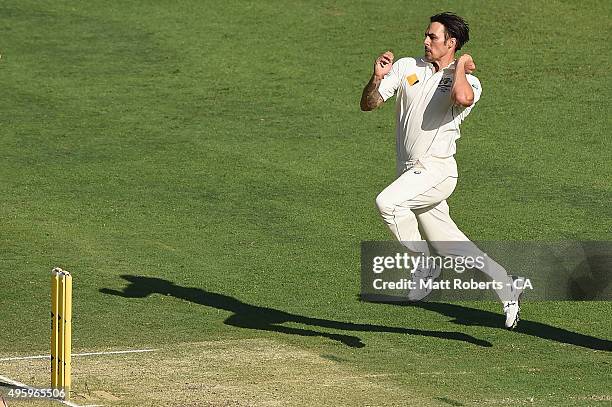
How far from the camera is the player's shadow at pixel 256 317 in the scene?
Answer: 1158 cm

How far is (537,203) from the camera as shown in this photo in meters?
16.5

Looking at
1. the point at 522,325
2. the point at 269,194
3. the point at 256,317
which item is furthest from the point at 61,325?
the point at 269,194

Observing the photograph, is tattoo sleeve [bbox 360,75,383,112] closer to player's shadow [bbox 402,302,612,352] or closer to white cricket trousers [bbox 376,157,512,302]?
white cricket trousers [bbox 376,157,512,302]

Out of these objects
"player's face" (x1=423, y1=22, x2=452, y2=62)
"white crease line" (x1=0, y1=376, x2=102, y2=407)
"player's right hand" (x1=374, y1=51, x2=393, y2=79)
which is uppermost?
"player's face" (x1=423, y1=22, x2=452, y2=62)

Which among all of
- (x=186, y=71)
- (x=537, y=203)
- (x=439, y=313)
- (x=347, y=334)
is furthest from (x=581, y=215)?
(x=186, y=71)

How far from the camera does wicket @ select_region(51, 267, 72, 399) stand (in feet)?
28.8

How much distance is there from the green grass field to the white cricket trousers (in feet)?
2.05

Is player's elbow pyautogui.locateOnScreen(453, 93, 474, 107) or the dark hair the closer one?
player's elbow pyautogui.locateOnScreen(453, 93, 474, 107)

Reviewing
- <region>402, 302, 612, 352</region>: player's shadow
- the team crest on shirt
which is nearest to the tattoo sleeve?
the team crest on shirt

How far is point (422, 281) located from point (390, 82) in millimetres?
1839

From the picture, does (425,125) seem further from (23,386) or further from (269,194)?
(269,194)

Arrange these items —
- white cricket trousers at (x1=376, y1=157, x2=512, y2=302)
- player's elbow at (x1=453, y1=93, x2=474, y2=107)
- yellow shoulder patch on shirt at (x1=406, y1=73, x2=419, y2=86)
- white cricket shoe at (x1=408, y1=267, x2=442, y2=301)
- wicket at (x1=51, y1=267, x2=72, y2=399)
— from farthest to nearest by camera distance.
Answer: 1. white cricket shoe at (x1=408, y1=267, x2=442, y2=301)
2. yellow shoulder patch on shirt at (x1=406, y1=73, x2=419, y2=86)
3. white cricket trousers at (x1=376, y1=157, x2=512, y2=302)
4. player's elbow at (x1=453, y1=93, x2=474, y2=107)
5. wicket at (x1=51, y1=267, x2=72, y2=399)

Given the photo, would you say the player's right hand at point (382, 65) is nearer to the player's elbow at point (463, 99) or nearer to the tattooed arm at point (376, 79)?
the tattooed arm at point (376, 79)

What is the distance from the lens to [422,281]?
12.3 metres
